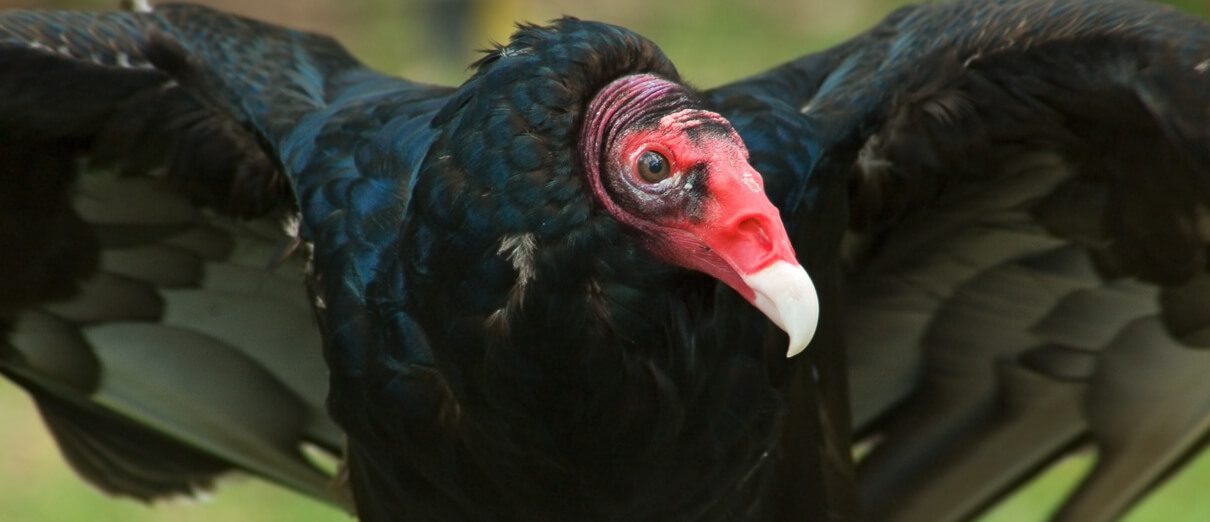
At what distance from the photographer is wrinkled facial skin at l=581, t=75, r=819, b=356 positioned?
2553mm

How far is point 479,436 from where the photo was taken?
297cm

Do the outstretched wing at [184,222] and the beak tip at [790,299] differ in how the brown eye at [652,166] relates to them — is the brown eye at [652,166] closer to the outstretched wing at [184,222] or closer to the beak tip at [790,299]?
the beak tip at [790,299]

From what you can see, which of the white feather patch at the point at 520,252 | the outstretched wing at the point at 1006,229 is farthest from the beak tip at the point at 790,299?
the outstretched wing at the point at 1006,229

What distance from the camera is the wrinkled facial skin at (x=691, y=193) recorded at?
101 inches

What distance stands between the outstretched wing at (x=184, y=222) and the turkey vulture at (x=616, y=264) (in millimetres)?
11

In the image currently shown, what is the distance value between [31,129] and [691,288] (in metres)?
1.75

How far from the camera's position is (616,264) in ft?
8.84

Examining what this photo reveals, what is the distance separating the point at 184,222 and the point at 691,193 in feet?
6.85

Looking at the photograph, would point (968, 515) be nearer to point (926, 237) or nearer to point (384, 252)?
point (926, 237)

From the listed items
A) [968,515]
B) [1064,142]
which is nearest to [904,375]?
[968,515]

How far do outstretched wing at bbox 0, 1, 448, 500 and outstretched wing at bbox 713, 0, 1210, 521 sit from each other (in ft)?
3.01

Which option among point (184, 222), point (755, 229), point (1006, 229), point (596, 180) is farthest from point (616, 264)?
point (184, 222)

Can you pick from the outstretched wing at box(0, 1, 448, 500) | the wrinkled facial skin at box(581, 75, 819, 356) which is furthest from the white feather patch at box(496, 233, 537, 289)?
the outstretched wing at box(0, 1, 448, 500)

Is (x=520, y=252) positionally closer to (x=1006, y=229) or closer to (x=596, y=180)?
(x=596, y=180)
